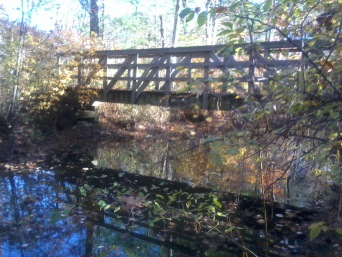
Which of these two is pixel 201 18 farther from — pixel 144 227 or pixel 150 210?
pixel 150 210

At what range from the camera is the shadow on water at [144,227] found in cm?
627

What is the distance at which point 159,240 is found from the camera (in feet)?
21.9

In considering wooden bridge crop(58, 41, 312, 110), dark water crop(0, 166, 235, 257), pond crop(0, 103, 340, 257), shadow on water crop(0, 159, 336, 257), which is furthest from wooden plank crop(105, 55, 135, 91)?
dark water crop(0, 166, 235, 257)

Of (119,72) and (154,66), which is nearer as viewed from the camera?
(154,66)

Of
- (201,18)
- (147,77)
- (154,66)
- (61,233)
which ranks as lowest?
(61,233)

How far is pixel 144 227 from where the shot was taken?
7.03 metres

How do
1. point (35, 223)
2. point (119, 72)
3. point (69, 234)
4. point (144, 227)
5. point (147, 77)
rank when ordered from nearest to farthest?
point (69, 234), point (144, 227), point (35, 223), point (147, 77), point (119, 72)

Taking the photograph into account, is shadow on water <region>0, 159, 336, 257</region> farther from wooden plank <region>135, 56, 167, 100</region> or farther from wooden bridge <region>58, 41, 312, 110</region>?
wooden plank <region>135, 56, 167, 100</region>

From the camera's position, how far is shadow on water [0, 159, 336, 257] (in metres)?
6.27

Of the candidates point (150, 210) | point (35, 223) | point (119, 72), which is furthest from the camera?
point (119, 72)

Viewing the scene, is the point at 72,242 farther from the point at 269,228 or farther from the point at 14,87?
the point at 14,87

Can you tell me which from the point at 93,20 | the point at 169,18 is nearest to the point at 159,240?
the point at 93,20

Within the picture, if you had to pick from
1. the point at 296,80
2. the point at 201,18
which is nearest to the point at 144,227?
the point at 296,80

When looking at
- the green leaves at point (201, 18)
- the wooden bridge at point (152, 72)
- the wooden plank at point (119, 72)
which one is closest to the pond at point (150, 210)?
the green leaves at point (201, 18)
